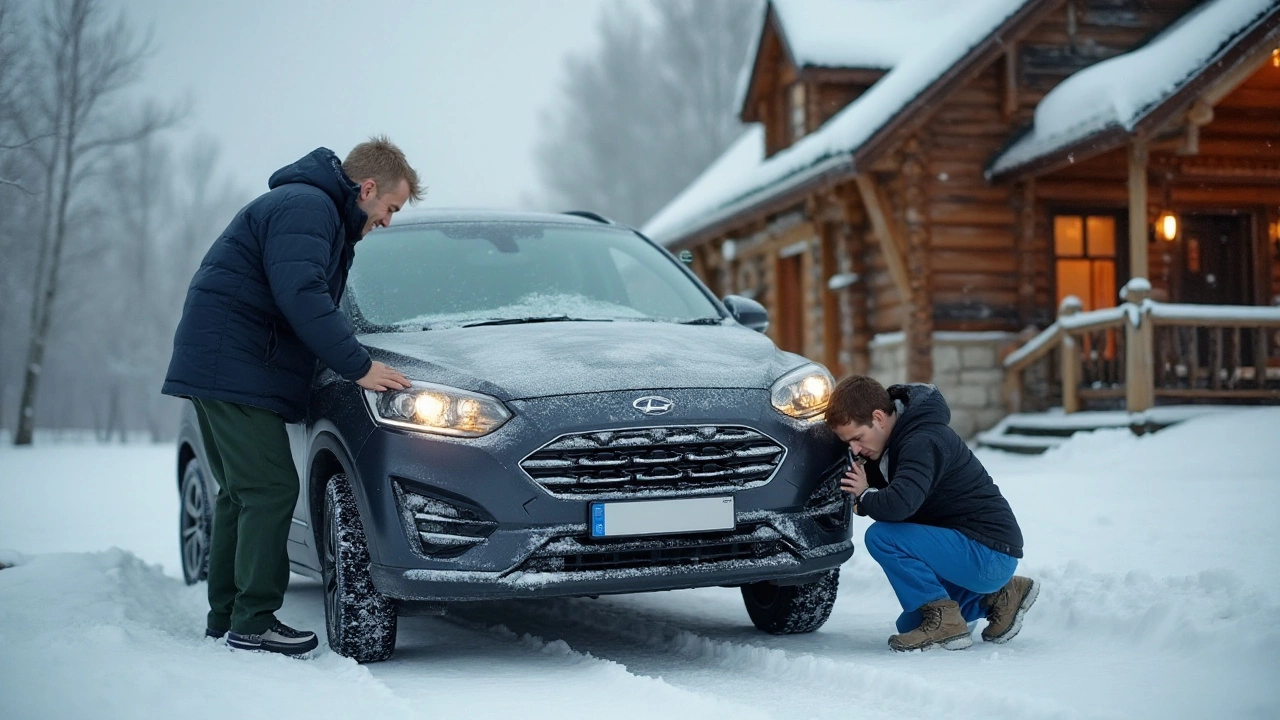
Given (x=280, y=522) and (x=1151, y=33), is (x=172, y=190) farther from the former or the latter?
(x=280, y=522)

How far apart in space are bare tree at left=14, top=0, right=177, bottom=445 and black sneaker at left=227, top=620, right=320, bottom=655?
4790 mm

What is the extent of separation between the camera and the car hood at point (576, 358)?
442cm

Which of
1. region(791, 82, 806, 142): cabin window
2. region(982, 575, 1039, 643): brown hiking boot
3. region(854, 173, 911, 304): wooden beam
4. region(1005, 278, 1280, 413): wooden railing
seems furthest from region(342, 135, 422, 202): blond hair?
region(791, 82, 806, 142): cabin window

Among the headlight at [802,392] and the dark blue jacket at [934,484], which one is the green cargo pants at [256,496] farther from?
the dark blue jacket at [934,484]

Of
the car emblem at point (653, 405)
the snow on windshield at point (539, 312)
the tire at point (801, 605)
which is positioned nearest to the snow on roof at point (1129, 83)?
the snow on windshield at point (539, 312)

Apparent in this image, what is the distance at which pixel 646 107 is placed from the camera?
43.7 metres

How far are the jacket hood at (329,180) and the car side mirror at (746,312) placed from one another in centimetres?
175

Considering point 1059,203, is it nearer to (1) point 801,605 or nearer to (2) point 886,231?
(2) point 886,231

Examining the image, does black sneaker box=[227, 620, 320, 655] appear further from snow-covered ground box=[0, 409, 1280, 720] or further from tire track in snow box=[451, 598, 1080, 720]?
tire track in snow box=[451, 598, 1080, 720]

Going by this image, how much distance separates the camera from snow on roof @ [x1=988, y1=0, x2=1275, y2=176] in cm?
1207

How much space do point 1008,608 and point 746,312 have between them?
1.73 meters

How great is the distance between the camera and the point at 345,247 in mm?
4992

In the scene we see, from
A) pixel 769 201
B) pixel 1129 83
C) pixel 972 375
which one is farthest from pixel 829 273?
pixel 1129 83

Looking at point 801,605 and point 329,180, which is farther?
point 801,605
